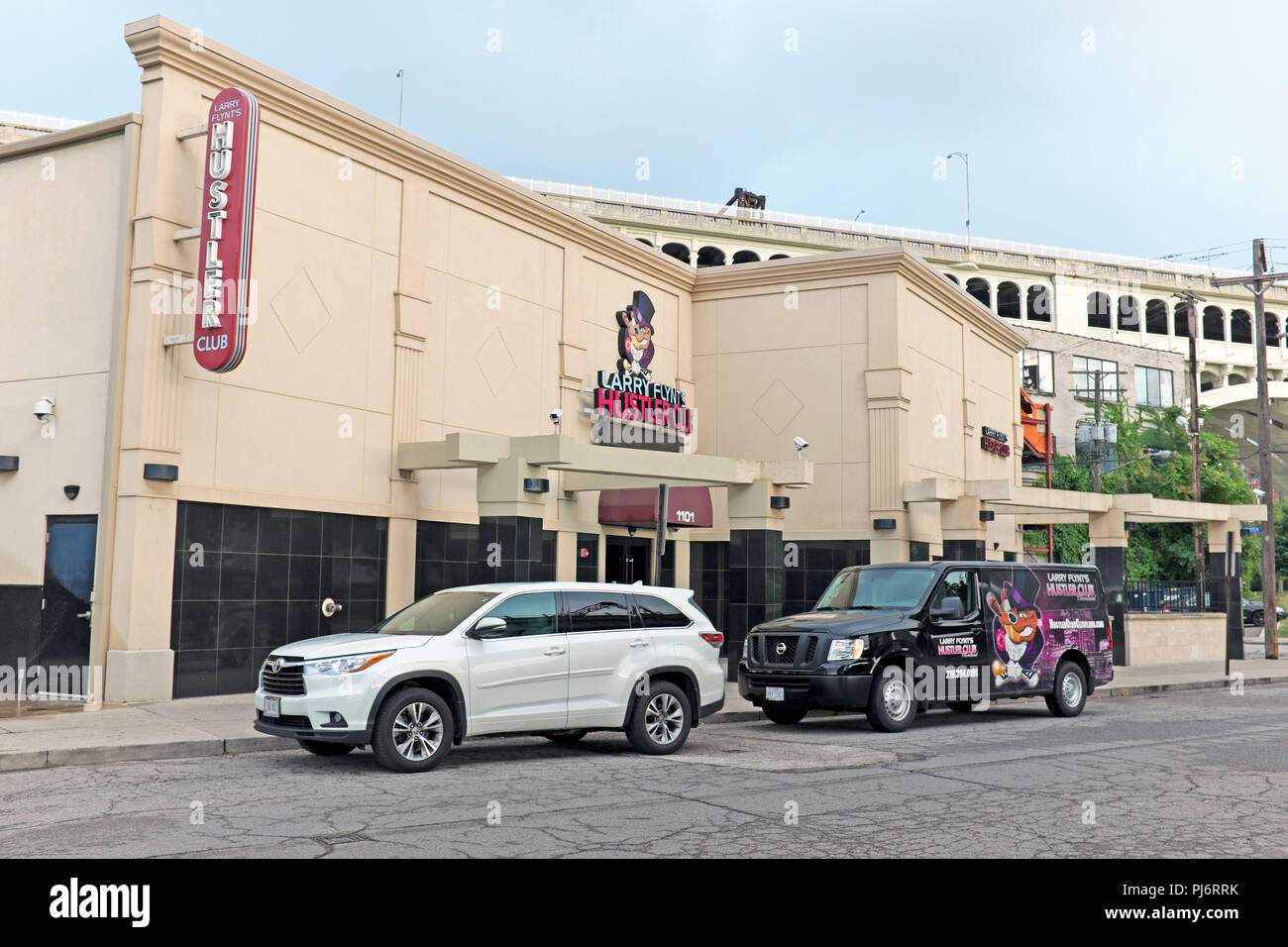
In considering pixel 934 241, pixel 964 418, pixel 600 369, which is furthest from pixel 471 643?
pixel 934 241

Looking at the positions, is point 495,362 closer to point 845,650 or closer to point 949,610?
point 845,650

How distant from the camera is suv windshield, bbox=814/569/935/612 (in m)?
14.8

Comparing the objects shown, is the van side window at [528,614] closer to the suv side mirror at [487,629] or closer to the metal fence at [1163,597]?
the suv side mirror at [487,629]

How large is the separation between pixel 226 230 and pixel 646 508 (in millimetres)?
9854

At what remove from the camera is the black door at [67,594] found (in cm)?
1532

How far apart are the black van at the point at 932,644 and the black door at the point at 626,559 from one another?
865 cm

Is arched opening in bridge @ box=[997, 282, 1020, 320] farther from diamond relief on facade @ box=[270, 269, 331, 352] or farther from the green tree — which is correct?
diamond relief on facade @ box=[270, 269, 331, 352]

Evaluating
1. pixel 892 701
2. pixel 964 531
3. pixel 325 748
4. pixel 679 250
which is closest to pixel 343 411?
pixel 325 748

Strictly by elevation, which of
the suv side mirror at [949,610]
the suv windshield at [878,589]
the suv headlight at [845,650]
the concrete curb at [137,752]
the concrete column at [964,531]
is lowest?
the concrete curb at [137,752]

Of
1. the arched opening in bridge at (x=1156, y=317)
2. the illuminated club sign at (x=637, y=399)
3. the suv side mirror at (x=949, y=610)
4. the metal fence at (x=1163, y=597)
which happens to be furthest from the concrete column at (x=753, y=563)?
the arched opening in bridge at (x=1156, y=317)

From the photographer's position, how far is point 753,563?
1984 cm

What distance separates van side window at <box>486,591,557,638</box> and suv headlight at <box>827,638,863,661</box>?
3.85m

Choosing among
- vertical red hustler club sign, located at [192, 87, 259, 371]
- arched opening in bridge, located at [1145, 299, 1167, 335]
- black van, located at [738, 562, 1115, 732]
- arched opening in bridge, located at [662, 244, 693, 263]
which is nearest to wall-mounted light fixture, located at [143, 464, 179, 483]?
vertical red hustler club sign, located at [192, 87, 259, 371]

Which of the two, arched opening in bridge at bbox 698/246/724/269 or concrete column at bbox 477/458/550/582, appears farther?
arched opening in bridge at bbox 698/246/724/269
